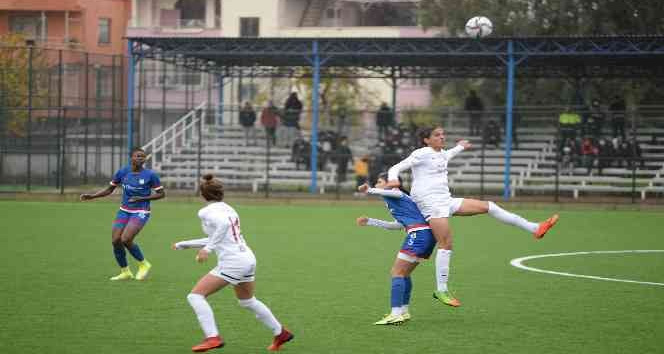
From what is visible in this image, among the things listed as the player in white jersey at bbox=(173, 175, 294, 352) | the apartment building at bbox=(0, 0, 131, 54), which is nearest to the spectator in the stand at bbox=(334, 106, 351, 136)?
the player in white jersey at bbox=(173, 175, 294, 352)

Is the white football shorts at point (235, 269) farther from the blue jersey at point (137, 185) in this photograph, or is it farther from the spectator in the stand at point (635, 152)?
the spectator in the stand at point (635, 152)

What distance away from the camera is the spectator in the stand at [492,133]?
35500 mm

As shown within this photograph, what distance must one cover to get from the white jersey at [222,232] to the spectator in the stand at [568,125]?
25894mm

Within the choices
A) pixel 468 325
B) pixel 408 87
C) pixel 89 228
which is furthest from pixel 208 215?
pixel 408 87

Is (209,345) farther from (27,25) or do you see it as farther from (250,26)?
(250,26)

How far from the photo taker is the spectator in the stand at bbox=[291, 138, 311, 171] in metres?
35.3

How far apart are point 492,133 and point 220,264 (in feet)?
91.4

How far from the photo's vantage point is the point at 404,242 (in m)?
10.9

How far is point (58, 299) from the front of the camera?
1247 cm

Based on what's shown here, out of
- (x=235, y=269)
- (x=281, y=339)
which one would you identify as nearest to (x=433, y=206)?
(x=281, y=339)

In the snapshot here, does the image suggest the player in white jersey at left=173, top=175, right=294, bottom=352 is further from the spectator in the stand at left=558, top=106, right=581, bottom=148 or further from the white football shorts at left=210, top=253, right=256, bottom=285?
the spectator in the stand at left=558, top=106, right=581, bottom=148

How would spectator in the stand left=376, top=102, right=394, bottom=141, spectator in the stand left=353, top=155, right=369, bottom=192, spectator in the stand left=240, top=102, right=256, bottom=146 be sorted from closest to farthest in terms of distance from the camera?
spectator in the stand left=353, top=155, right=369, bottom=192 < spectator in the stand left=376, top=102, right=394, bottom=141 < spectator in the stand left=240, top=102, right=256, bottom=146

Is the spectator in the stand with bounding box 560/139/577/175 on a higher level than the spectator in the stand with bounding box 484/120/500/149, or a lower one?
lower

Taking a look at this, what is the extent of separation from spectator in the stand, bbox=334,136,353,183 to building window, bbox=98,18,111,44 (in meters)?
31.8
